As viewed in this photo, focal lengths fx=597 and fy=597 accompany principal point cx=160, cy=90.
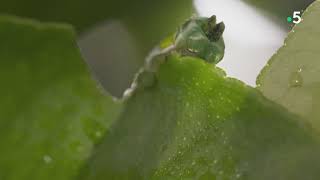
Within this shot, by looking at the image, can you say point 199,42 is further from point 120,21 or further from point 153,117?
point 120,21

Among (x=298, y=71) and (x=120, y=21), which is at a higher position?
(x=298, y=71)

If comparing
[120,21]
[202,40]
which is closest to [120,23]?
[120,21]

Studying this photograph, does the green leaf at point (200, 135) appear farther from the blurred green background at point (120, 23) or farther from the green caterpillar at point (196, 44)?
the blurred green background at point (120, 23)

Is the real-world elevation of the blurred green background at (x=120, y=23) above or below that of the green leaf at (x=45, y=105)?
below

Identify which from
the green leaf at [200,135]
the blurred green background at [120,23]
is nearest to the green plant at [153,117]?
the green leaf at [200,135]

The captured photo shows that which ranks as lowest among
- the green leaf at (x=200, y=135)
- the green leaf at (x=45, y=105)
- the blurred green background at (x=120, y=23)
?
the blurred green background at (x=120, y=23)

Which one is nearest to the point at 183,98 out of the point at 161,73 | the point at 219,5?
the point at 161,73

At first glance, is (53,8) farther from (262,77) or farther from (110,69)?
(262,77)
